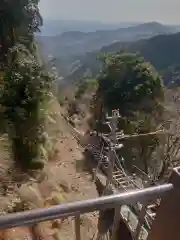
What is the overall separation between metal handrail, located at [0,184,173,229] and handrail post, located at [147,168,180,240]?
40mm

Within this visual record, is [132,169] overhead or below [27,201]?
below

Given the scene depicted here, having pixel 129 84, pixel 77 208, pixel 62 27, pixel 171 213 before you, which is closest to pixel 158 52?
pixel 129 84

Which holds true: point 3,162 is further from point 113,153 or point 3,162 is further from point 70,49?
point 70,49

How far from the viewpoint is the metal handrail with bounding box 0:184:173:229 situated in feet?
4.63

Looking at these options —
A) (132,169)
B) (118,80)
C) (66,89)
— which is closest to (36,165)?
(132,169)

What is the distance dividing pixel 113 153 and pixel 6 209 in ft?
10.5

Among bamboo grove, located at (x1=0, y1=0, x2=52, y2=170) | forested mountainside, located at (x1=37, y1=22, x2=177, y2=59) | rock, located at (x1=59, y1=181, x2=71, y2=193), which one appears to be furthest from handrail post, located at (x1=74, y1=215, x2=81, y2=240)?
forested mountainside, located at (x1=37, y1=22, x2=177, y2=59)

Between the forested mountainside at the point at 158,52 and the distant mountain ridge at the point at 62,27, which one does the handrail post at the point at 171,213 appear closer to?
the distant mountain ridge at the point at 62,27

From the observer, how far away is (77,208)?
155cm

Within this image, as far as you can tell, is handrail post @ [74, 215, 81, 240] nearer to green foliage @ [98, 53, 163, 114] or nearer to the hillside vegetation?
green foliage @ [98, 53, 163, 114]

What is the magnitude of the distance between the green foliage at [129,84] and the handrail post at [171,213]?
47.2ft

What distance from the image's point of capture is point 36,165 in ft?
35.2

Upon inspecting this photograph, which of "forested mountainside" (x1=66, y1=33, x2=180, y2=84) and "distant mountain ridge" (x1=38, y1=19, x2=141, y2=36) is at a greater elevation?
"distant mountain ridge" (x1=38, y1=19, x2=141, y2=36)

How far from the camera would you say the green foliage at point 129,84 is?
1612 centimetres
